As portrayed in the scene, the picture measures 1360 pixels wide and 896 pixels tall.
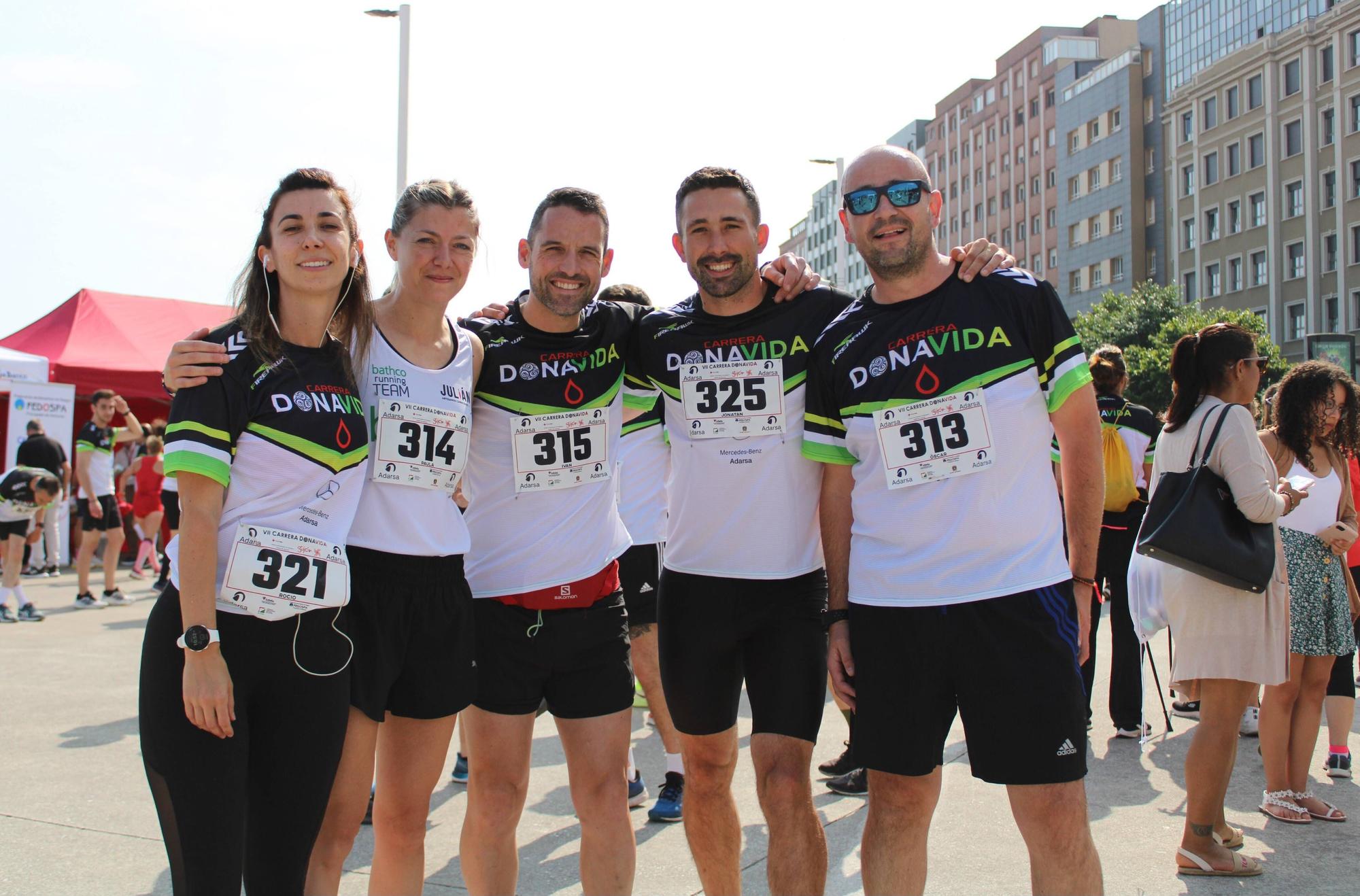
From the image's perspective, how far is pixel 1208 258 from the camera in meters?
55.0

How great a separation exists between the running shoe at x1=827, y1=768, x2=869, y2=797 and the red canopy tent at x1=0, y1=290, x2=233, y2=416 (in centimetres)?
1366

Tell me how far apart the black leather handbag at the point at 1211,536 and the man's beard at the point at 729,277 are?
2087 millimetres

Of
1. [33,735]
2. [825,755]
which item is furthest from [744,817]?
[33,735]

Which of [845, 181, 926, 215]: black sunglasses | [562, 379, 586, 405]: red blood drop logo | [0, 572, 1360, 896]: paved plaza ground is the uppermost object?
[845, 181, 926, 215]: black sunglasses

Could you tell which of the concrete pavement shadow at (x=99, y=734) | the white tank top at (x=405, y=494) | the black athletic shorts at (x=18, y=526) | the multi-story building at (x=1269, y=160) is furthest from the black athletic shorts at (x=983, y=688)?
the multi-story building at (x=1269, y=160)

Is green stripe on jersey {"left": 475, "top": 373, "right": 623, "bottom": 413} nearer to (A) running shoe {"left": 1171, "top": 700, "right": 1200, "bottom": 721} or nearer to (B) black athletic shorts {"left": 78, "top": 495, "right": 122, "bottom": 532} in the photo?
(A) running shoe {"left": 1171, "top": 700, "right": 1200, "bottom": 721}

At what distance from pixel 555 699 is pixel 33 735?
429 cm

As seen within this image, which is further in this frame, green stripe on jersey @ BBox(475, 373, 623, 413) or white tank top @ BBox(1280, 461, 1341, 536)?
white tank top @ BBox(1280, 461, 1341, 536)

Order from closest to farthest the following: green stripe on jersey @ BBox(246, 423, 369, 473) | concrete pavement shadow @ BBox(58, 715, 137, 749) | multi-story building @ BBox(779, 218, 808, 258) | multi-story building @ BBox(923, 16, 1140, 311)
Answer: green stripe on jersey @ BBox(246, 423, 369, 473) → concrete pavement shadow @ BBox(58, 715, 137, 749) → multi-story building @ BBox(923, 16, 1140, 311) → multi-story building @ BBox(779, 218, 808, 258)

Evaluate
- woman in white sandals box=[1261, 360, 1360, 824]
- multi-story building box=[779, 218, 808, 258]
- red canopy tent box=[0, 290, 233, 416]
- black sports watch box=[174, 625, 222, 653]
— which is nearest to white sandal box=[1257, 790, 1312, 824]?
woman in white sandals box=[1261, 360, 1360, 824]

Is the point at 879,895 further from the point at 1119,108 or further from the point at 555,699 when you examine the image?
the point at 1119,108

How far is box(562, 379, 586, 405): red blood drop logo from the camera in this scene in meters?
3.41

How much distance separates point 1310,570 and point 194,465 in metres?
4.74

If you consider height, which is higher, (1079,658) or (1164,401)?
(1164,401)
